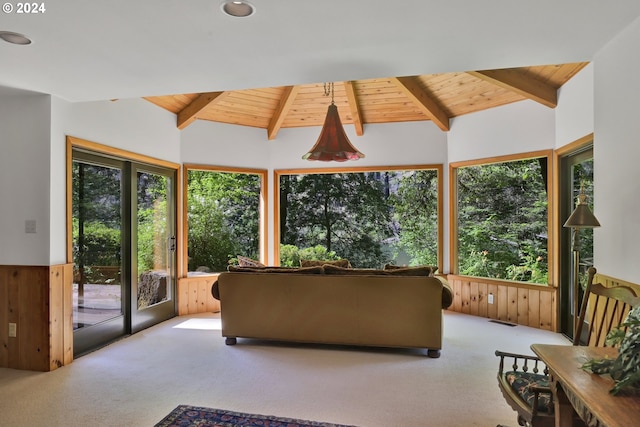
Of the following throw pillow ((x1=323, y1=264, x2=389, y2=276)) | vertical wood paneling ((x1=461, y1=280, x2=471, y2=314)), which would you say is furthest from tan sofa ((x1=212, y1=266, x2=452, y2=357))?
vertical wood paneling ((x1=461, y1=280, x2=471, y2=314))

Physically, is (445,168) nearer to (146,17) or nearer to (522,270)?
(522,270)

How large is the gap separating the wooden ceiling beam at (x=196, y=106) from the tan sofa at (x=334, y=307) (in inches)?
96.5

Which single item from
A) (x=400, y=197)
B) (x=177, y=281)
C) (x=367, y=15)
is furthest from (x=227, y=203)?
(x=367, y=15)

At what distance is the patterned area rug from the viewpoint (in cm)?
257

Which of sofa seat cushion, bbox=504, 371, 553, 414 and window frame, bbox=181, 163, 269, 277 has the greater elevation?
window frame, bbox=181, 163, 269, 277

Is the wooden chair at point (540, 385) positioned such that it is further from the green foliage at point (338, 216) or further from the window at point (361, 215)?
the green foliage at point (338, 216)

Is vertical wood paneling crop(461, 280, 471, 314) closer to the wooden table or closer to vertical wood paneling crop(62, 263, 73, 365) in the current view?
the wooden table

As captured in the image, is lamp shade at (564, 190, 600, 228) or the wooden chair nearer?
the wooden chair

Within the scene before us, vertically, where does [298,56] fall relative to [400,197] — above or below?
above

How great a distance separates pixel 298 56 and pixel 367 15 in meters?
0.71

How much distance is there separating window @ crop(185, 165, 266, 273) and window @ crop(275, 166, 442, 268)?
1.33 feet

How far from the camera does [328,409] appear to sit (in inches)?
110

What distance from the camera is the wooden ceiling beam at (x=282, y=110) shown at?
563cm

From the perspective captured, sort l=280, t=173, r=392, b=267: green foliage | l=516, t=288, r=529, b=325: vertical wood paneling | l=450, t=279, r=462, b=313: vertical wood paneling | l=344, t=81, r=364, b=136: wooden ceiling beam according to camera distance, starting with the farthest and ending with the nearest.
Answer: l=280, t=173, r=392, b=267: green foliage
l=450, t=279, r=462, b=313: vertical wood paneling
l=344, t=81, r=364, b=136: wooden ceiling beam
l=516, t=288, r=529, b=325: vertical wood paneling
